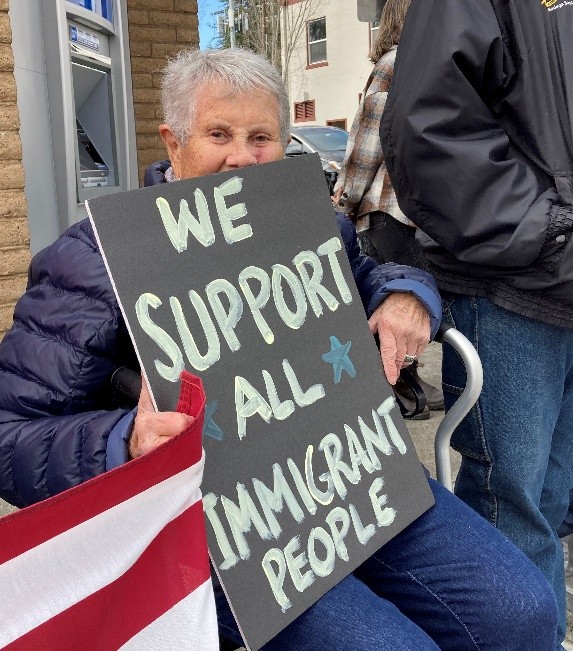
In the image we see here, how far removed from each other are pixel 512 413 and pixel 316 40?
24.8 metres

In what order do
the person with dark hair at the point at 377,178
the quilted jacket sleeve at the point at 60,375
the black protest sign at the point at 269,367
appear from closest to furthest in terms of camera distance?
the black protest sign at the point at 269,367 → the quilted jacket sleeve at the point at 60,375 → the person with dark hair at the point at 377,178

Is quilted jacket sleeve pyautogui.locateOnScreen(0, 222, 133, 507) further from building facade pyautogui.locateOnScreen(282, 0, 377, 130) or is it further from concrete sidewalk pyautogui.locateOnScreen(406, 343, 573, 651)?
building facade pyautogui.locateOnScreen(282, 0, 377, 130)

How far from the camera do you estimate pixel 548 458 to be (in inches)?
73.4

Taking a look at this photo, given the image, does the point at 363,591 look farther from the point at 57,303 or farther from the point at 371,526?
the point at 57,303

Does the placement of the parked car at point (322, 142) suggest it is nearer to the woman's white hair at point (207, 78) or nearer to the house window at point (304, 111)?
the woman's white hair at point (207, 78)

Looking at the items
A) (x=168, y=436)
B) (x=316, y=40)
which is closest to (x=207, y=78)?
(x=168, y=436)

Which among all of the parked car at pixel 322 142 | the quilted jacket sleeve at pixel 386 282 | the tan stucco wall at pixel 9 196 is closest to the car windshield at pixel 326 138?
the parked car at pixel 322 142

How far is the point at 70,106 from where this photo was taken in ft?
10.4

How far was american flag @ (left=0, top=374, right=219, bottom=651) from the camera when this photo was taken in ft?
2.54

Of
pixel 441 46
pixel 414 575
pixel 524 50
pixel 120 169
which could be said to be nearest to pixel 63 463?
pixel 414 575

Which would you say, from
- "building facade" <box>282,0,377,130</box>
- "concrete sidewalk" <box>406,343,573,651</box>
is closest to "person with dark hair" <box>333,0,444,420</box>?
"concrete sidewalk" <box>406,343,573,651</box>

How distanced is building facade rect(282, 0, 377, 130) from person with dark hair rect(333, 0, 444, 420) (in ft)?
66.8

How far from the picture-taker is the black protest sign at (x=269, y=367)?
3.55ft

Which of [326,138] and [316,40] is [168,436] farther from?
[316,40]
